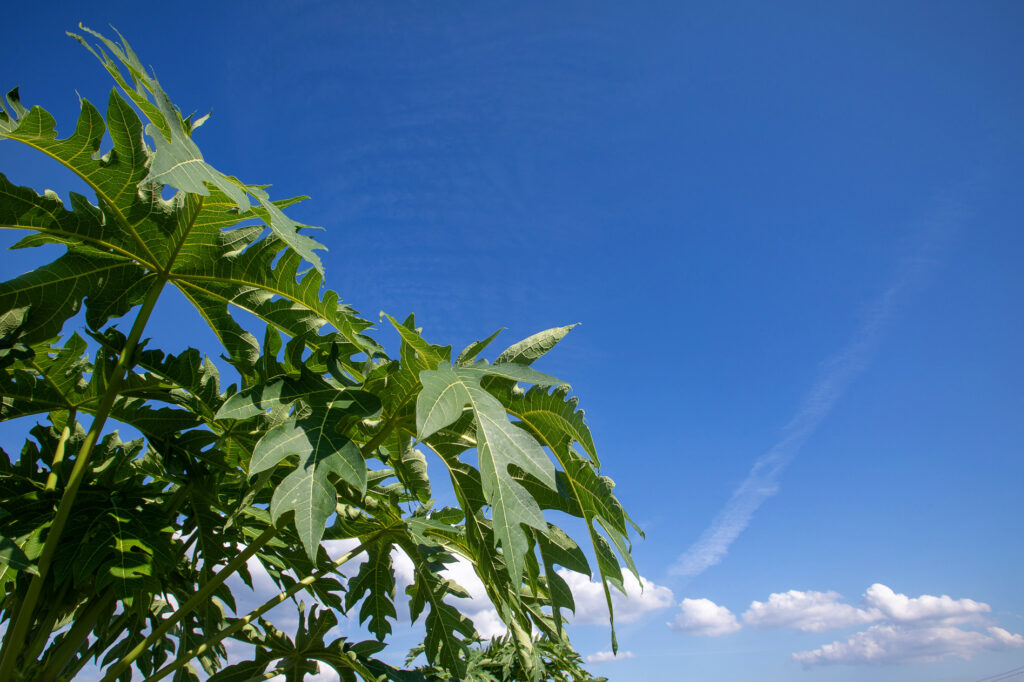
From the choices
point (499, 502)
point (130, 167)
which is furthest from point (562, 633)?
point (130, 167)

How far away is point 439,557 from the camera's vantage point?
3.12 metres

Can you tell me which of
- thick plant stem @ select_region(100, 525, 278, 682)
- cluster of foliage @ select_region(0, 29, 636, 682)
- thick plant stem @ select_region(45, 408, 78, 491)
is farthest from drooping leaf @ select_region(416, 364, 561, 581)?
thick plant stem @ select_region(45, 408, 78, 491)

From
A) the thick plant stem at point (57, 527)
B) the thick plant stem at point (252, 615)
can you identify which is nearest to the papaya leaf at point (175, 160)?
the thick plant stem at point (57, 527)

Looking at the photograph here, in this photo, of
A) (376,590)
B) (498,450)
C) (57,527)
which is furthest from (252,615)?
(498,450)

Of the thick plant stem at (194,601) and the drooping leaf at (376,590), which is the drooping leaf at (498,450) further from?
the drooping leaf at (376,590)

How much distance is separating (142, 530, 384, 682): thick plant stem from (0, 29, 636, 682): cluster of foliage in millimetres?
18

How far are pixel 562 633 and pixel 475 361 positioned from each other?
111cm

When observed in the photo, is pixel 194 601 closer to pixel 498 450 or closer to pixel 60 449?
pixel 60 449

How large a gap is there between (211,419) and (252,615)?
103cm

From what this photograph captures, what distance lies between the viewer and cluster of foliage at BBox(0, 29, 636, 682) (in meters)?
1.72

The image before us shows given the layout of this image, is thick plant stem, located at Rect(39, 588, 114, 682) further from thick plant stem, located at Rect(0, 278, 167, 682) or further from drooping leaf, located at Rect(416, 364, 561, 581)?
drooping leaf, located at Rect(416, 364, 561, 581)

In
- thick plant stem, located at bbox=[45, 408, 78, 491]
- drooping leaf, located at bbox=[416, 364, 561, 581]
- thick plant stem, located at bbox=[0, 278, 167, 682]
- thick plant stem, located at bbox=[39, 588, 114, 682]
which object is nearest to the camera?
drooping leaf, located at bbox=[416, 364, 561, 581]

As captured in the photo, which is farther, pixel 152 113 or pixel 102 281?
pixel 102 281

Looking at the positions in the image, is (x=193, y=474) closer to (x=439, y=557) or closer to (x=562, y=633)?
(x=439, y=557)
